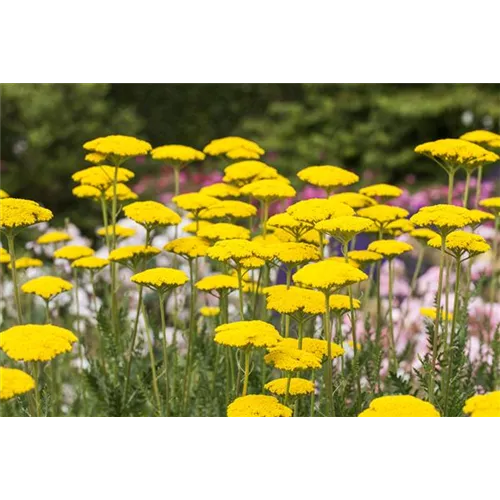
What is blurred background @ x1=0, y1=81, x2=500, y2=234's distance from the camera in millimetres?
8109

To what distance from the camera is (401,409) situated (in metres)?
1.35

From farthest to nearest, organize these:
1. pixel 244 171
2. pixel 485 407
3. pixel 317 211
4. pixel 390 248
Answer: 1. pixel 244 171
2. pixel 390 248
3. pixel 317 211
4. pixel 485 407

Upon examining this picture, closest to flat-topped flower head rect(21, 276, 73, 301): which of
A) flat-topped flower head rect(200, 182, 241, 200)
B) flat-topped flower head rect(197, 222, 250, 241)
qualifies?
flat-topped flower head rect(197, 222, 250, 241)

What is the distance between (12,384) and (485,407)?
70 cm

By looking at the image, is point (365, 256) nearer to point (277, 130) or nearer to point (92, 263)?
point (92, 263)

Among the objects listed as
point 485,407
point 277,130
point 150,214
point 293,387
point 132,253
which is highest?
point 277,130


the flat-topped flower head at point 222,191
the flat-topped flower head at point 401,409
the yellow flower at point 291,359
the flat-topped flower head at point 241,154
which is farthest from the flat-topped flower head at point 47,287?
the flat-topped flower head at point 401,409

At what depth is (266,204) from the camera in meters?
2.30

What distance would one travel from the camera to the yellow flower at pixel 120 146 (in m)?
2.16

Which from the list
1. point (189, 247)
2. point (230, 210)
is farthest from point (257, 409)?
point (230, 210)

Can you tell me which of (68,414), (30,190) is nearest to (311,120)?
→ (30,190)

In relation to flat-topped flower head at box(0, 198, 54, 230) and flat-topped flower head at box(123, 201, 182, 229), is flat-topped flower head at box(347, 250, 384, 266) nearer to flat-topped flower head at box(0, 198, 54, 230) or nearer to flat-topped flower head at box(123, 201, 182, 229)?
flat-topped flower head at box(123, 201, 182, 229)

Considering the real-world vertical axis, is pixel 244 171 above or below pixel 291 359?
above
